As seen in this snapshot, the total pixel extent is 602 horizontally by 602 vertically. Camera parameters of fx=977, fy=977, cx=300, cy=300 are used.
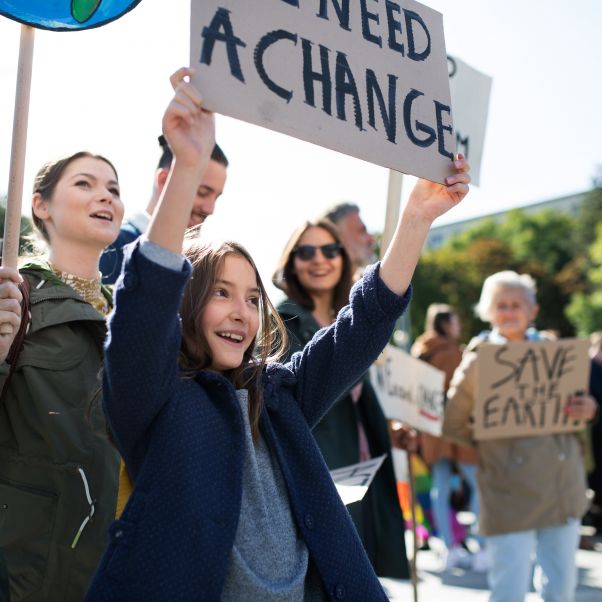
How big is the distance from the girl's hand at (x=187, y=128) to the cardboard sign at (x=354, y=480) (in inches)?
47.9

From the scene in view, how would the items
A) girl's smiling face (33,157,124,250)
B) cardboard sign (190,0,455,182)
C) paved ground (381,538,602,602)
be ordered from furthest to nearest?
paved ground (381,538,602,602) < girl's smiling face (33,157,124,250) < cardboard sign (190,0,455,182)

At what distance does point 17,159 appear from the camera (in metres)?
2.47

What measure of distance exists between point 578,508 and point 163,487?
344 cm

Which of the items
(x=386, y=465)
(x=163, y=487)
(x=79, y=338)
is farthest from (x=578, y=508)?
(x=163, y=487)

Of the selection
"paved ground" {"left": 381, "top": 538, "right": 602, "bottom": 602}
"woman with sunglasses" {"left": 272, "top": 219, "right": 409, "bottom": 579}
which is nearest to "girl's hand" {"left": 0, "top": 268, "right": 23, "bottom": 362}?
"woman with sunglasses" {"left": 272, "top": 219, "right": 409, "bottom": 579}

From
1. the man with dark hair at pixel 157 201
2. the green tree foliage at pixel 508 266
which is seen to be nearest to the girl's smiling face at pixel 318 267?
the man with dark hair at pixel 157 201

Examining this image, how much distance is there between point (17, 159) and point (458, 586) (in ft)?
16.5

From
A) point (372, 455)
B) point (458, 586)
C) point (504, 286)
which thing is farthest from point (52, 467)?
point (458, 586)

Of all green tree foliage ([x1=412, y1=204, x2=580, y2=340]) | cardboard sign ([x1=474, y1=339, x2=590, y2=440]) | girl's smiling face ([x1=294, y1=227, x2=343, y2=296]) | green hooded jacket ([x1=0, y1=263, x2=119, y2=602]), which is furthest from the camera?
green tree foliage ([x1=412, y1=204, x2=580, y2=340])

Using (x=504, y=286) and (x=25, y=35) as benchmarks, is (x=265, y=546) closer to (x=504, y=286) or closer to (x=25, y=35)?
(x=25, y=35)

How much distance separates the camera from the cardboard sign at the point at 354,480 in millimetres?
2893

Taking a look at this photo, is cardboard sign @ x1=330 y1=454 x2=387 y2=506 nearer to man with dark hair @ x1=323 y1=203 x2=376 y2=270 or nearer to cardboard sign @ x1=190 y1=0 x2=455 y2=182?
cardboard sign @ x1=190 y1=0 x2=455 y2=182

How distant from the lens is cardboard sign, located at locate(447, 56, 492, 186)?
3938mm

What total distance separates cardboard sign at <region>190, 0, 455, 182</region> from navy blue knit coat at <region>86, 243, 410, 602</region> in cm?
50
